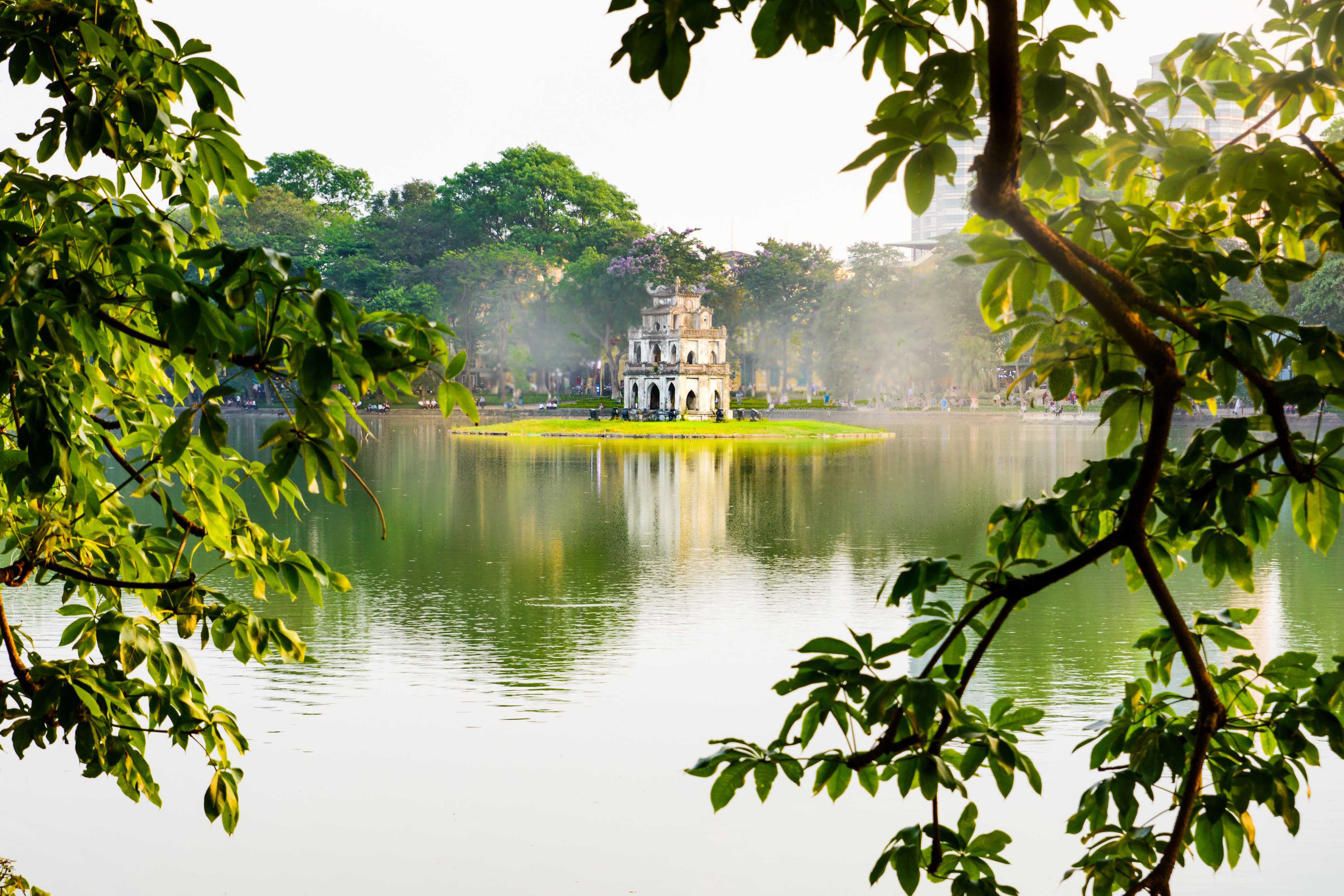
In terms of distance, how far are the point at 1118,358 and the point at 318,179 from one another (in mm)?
80917

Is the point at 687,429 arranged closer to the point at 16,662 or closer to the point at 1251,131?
the point at 16,662

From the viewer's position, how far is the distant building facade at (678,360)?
151ft

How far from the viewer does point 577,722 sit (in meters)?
6.57

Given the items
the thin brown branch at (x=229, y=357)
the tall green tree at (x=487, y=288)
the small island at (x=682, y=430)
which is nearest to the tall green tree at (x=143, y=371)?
the thin brown branch at (x=229, y=357)

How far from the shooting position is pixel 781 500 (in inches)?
727

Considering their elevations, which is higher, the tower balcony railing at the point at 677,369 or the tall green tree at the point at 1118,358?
the tower balcony railing at the point at 677,369

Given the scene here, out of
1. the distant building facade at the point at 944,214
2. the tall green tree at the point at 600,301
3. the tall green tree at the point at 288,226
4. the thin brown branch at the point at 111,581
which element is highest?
the distant building facade at the point at 944,214

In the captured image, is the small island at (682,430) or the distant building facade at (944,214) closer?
the small island at (682,430)

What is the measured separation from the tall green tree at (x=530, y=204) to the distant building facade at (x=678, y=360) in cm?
1959

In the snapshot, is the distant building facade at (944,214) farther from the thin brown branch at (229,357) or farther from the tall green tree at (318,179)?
the thin brown branch at (229,357)

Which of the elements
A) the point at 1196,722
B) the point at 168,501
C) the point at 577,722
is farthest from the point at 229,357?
the point at 577,722

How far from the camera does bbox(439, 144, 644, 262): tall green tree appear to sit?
67.1 metres

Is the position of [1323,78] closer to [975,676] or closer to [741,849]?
[741,849]

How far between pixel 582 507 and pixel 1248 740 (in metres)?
15.4
